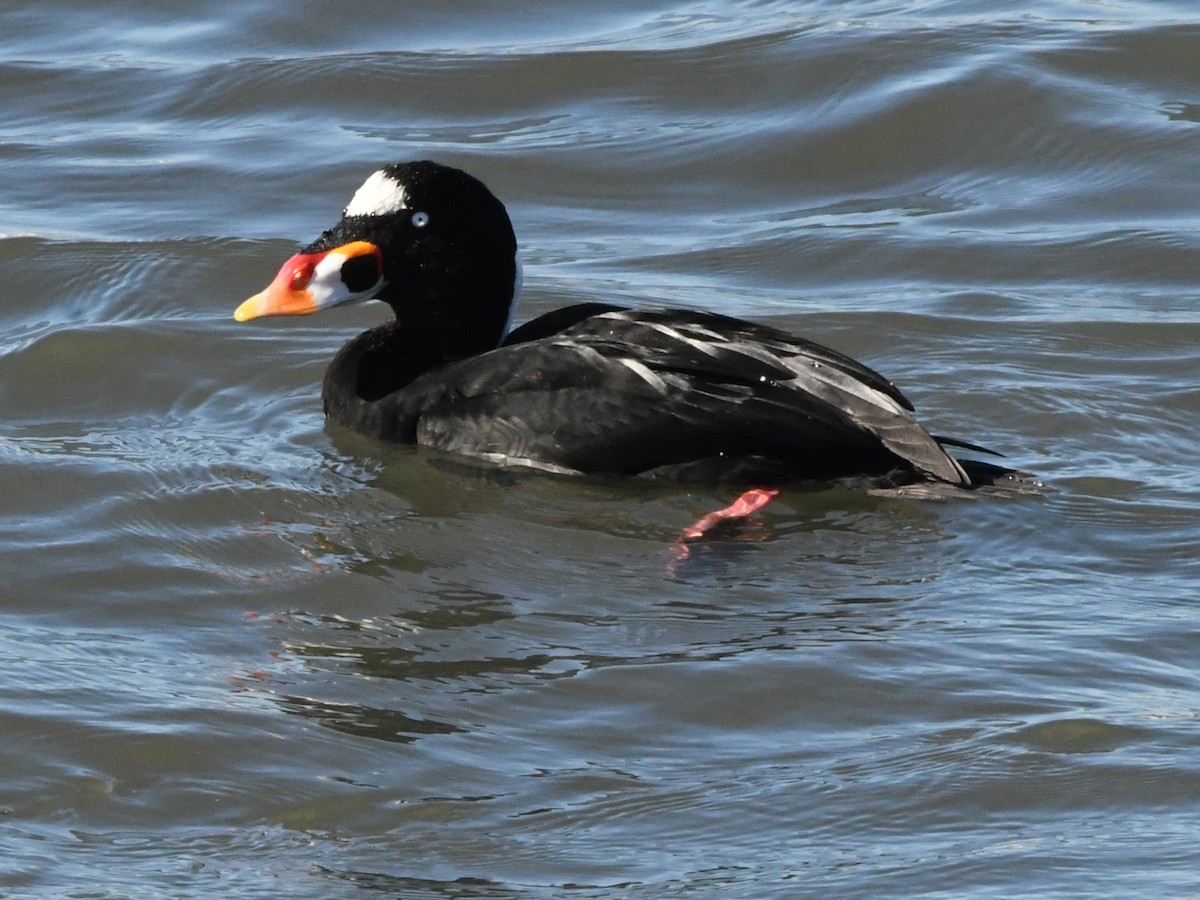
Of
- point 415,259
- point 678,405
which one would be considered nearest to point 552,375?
point 678,405

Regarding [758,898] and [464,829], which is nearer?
[758,898]

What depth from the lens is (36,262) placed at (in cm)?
963

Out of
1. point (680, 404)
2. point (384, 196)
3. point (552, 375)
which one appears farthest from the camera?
point (384, 196)

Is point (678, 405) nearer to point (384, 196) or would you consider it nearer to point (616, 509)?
point (616, 509)

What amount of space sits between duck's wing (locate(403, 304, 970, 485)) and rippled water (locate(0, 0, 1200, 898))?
163 mm

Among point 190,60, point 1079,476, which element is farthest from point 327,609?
point 190,60

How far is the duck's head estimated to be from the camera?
790 centimetres

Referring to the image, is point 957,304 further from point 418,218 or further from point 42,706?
point 42,706

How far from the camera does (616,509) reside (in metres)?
7.10

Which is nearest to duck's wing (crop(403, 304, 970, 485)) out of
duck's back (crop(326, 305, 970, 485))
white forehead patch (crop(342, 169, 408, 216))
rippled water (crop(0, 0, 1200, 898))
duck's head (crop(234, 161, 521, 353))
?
duck's back (crop(326, 305, 970, 485))

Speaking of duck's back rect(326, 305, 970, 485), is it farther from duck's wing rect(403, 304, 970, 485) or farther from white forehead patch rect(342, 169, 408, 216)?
white forehead patch rect(342, 169, 408, 216)

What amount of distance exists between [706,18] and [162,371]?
18.0 ft

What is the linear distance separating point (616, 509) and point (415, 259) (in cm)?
146

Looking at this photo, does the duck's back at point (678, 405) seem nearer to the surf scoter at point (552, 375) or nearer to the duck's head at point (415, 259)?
the surf scoter at point (552, 375)
